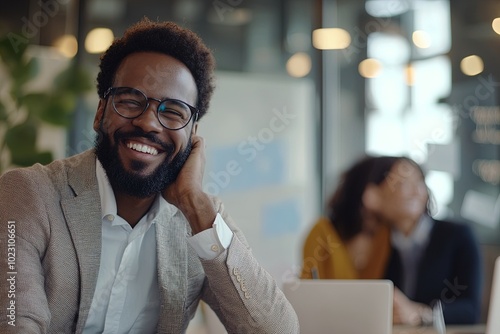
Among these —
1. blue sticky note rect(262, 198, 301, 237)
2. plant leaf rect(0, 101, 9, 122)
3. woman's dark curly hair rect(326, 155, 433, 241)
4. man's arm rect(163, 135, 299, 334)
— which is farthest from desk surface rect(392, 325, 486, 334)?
plant leaf rect(0, 101, 9, 122)

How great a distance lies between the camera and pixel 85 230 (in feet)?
5.06

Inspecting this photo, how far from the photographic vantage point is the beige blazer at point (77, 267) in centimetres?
144

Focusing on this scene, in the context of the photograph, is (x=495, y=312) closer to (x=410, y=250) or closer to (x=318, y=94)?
(x=410, y=250)

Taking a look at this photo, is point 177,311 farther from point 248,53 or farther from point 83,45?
point 248,53

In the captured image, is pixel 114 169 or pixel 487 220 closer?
pixel 114 169

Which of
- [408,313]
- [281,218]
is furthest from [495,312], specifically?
[281,218]

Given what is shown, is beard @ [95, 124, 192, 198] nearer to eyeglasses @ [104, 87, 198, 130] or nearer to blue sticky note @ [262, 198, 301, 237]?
eyeglasses @ [104, 87, 198, 130]

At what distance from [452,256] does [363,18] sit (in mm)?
2056

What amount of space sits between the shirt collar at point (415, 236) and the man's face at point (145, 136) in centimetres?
151

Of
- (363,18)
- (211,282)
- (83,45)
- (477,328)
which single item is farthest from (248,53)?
(211,282)

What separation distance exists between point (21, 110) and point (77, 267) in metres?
2.16

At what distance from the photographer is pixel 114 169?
5.45 feet

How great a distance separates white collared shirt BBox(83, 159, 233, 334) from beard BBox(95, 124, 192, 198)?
29 mm

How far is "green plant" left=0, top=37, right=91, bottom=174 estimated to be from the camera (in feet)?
11.1
